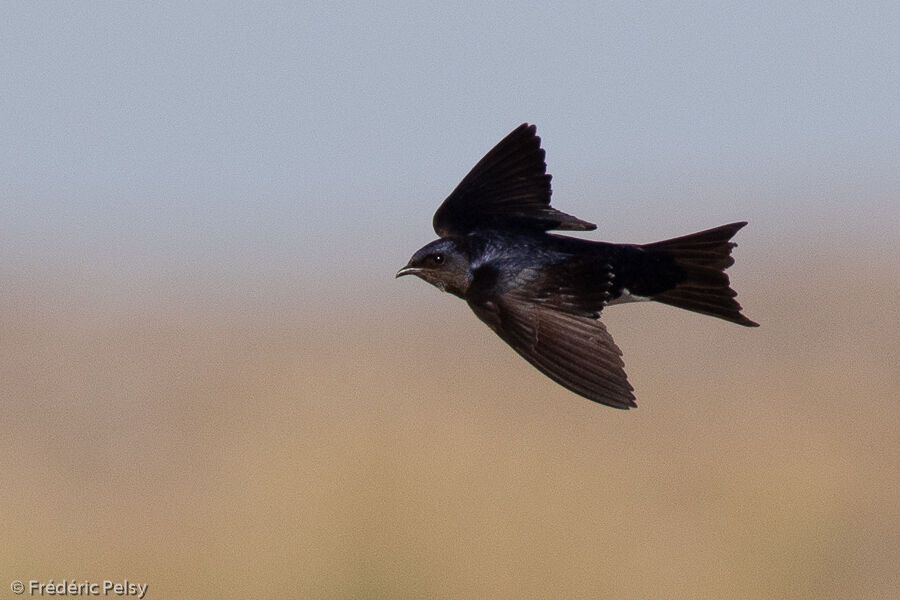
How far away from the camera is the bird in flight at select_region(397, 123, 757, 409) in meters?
3.46

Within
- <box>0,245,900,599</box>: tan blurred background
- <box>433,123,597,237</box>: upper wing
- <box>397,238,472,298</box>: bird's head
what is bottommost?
<box>0,245,900,599</box>: tan blurred background

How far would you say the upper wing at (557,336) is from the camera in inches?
133

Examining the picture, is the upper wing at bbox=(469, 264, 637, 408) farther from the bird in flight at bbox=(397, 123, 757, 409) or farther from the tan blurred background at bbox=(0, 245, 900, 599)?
the tan blurred background at bbox=(0, 245, 900, 599)

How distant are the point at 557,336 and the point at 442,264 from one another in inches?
14.7

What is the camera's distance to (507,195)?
13.5 ft

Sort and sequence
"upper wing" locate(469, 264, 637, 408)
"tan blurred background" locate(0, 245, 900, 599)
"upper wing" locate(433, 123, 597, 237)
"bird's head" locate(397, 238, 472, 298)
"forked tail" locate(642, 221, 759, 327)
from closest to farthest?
"upper wing" locate(469, 264, 637, 408), "bird's head" locate(397, 238, 472, 298), "forked tail" locate(642, 221, 759, 327), "upper wing" locate(433, 123, 597, 237), "tan blurred background" locate(0, 245, 900, 599)

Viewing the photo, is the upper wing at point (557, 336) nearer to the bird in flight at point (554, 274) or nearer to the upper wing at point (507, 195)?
the bird in flight at point (554, 274)

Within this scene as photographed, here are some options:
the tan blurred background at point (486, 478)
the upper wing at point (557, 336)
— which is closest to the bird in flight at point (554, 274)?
the upper wing at point (557, 336)

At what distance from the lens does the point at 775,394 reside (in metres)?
19.1

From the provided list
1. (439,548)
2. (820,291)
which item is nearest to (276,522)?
(439,548)

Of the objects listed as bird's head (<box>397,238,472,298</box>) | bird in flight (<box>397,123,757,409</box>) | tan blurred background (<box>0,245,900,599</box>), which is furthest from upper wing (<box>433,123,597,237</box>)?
tan blurred background (<box>0,245,900,599</box>)

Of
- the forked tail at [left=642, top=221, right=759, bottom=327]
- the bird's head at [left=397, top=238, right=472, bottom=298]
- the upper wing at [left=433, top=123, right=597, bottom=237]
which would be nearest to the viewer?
the bird's head at [left=397, top=238, right=472, bottom=298]

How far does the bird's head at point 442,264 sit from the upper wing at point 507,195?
0.78 ft

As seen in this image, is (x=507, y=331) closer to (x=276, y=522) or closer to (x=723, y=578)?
(x=276, y=522)
